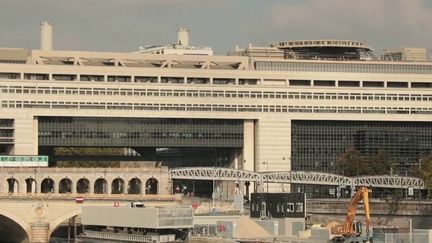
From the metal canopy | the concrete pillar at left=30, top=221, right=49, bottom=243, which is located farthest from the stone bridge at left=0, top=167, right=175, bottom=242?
the metal canopy

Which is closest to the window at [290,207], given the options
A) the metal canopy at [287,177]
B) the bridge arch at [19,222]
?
the bridge arch at [19,222]

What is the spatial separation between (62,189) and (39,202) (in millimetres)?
22881

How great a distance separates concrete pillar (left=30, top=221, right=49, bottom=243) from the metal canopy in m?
30.2

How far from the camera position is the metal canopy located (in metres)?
193

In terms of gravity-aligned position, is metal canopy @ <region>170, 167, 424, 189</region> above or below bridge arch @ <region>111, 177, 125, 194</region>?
above

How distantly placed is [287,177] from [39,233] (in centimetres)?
4713

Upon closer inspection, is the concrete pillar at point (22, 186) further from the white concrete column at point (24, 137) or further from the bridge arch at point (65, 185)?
the white concrete column at point (24, 137)

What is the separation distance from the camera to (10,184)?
180 metres

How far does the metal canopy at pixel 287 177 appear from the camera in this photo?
193m

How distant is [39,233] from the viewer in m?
165

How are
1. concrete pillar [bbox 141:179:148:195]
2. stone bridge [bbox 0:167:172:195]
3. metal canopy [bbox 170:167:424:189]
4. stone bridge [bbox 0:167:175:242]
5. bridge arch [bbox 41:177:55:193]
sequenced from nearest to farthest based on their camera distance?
stone bridge [bbox 0:167:175:242]
stone bridge [bbox 0:167:172:195]
concrete pillar [bbox 141:179:148:195]
bridge arch [bbox 41:177:55:193]
metal canopy [bbox 170:167:424:189]

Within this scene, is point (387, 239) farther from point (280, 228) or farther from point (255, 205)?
point (255, 205)

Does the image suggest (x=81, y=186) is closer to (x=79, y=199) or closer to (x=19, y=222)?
(x=79, y=199)

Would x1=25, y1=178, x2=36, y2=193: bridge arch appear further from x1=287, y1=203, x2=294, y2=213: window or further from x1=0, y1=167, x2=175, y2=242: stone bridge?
x1=287, y1=203, x2=294, y2=213: window
